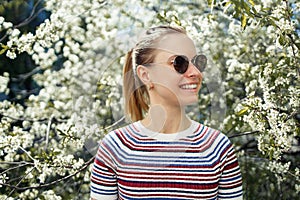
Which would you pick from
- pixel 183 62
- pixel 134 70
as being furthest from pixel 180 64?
pixel 134 70

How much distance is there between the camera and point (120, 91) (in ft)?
4.91

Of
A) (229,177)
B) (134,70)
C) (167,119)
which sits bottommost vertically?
(229,177)

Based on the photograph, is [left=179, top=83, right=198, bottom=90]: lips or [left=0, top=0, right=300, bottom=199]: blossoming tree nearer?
[left=179, top=83, right=198, bottom=90]: lips

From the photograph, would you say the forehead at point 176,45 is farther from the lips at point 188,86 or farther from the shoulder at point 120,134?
the shoulder at point 120,134

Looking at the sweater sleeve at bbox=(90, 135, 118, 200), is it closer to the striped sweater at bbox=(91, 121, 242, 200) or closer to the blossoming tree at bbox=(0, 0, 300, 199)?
the striped sweater at bbox=(91, 121, 242, 200)

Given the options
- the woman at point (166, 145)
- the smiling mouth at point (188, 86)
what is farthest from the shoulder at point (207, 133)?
the smiling mouth at point (188, 86)

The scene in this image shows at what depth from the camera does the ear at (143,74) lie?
4.35ft

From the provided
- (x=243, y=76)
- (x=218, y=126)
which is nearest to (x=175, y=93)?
(x=218, y=126)

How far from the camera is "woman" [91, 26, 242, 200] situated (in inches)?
51.2

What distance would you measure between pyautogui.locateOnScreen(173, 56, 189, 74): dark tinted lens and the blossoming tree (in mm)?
98

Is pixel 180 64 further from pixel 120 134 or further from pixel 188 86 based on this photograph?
pixel 120 134

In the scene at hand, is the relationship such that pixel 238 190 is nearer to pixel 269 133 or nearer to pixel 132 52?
pixel 132 52

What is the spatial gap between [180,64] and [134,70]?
0.12 meters

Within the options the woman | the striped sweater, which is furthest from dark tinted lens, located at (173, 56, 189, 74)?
the striped sweater
